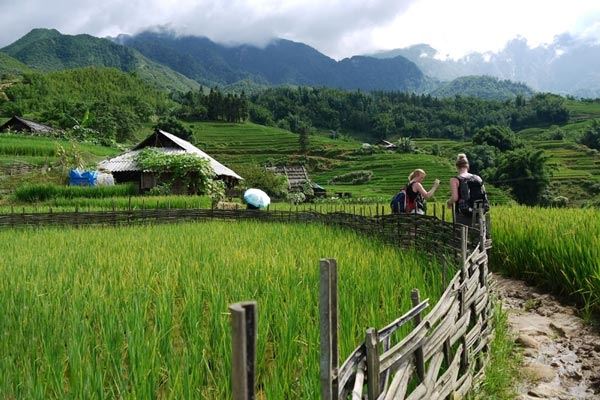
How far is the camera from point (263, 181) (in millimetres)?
29281

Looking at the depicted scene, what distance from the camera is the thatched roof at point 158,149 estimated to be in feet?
71.9

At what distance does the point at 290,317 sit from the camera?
2795 mm

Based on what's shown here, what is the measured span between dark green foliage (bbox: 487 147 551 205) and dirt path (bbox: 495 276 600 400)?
40.1 metres

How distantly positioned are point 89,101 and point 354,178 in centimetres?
3438

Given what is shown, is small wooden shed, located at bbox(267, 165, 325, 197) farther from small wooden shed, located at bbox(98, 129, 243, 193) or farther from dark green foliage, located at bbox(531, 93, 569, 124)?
dark green foliage, located at bbox(531, 93, 569, 124)

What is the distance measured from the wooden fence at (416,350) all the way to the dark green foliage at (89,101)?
44.5m

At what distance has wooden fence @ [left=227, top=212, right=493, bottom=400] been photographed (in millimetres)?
1548

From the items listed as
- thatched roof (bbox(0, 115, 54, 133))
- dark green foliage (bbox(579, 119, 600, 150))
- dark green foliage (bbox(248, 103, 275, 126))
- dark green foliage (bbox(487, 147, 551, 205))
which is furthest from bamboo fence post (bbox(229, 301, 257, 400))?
dark green foliage (bbox(248, 103, 275, 126))

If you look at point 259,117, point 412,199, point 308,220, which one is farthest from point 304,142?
point 412,199

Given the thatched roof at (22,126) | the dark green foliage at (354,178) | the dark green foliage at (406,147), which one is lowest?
the dark green foliage at (354,178)

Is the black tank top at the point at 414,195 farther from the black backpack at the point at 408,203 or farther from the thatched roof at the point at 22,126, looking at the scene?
the thatched roof at the point at 22,126

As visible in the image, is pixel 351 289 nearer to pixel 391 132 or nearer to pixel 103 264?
pixel 103 264

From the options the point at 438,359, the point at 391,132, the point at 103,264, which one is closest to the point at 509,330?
the point at 438,359

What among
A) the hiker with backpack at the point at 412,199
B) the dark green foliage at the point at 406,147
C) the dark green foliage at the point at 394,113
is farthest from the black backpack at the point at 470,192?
the dark green foliage at the point at 394,113
